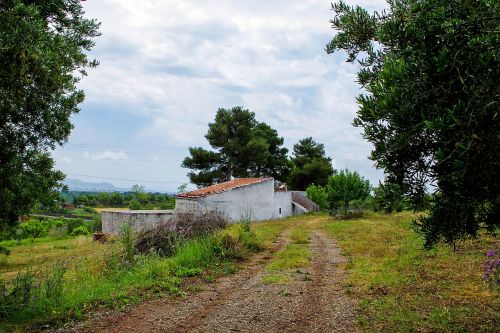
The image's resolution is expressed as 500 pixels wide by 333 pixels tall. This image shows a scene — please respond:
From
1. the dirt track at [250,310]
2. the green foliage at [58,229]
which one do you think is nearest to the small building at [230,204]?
the green foliage at [58,229]

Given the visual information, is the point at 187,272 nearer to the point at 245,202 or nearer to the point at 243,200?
the point at 243,200

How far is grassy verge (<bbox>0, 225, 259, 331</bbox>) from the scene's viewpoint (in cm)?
792

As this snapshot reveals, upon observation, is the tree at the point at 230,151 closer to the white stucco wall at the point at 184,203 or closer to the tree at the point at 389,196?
the white stucco wall at the point at 184,203

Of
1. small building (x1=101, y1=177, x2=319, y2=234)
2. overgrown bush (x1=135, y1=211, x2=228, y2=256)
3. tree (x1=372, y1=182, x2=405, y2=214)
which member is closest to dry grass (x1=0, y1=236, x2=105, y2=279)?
overgrown bush (x1=135, y1=211, x2=228, y2=256)

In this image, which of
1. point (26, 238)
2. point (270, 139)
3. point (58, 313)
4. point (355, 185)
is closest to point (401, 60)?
point (58, 313)

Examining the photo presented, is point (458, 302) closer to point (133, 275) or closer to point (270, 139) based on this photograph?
point (133, 275)

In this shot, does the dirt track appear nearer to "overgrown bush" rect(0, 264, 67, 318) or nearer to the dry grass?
"overgrown bush" rect(0, 264, 67, 318)

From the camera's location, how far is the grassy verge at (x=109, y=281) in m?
7.92

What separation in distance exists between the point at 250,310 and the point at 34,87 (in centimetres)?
583

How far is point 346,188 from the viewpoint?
43344 mm

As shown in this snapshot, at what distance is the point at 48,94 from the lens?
8016mm

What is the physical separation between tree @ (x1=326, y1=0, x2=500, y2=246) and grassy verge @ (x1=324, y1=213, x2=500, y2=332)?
3.83 feet

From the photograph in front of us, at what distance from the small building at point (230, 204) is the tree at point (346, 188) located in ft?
18.8

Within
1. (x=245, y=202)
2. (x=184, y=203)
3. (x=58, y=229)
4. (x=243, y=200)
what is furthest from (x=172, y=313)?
(x=58, y=229)
